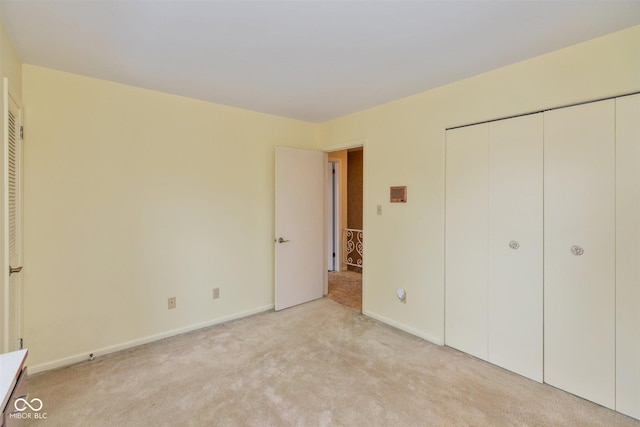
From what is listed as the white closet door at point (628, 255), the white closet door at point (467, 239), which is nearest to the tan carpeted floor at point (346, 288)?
the white closet door at point (467, 239)

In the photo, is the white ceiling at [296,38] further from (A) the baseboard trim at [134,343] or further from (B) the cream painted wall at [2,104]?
(A) the baseboard trim at [134,343]

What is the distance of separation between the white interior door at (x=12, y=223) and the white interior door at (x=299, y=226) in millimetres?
2231

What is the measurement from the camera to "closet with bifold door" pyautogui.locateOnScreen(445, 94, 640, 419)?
6.06 feet

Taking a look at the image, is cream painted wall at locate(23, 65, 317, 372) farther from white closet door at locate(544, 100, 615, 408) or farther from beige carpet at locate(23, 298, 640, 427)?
white closet door at locate(544, 100, 615, 408)

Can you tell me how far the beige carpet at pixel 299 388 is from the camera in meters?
1.83

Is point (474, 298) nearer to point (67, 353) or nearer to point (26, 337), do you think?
point (67, 353)

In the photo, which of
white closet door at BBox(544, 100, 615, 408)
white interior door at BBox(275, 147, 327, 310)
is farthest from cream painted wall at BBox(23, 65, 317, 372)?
white closet door at BBox(544, 100, 615, 408)

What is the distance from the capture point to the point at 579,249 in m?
2.00

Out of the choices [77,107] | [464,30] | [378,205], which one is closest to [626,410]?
[378,205]

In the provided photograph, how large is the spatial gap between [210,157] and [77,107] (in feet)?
3.74

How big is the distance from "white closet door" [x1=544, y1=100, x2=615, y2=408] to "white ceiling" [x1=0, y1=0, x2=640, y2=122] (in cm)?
62

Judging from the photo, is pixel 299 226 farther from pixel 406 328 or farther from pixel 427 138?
pixel 427 138

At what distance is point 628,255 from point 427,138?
168cm

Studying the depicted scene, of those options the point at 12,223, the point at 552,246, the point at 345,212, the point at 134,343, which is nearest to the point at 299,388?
the point at 134,343
